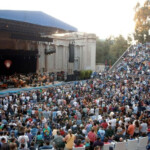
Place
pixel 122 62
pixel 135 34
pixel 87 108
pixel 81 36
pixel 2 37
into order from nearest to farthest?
pixel 87 108
pixel 2 37
pixel 122 62
pixel 81 36
pixel 135 34

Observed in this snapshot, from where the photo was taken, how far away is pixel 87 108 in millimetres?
15578

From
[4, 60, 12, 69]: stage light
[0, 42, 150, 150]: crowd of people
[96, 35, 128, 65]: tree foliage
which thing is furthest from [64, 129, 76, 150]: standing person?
[96, 35, 128, 65]: tree foliage

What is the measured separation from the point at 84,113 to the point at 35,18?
431 inches

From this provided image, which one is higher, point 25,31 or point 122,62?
point 25,31

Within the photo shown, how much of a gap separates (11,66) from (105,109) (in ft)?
49.5

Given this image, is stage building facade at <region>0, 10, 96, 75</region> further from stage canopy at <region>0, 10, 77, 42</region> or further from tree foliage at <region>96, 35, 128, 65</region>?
tree foliage at <region>96, 35, 128, 65</region>

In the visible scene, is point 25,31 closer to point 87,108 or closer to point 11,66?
point 11,66

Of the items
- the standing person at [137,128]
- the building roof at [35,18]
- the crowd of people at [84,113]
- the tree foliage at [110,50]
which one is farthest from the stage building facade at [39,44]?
the tree foliage at [110,50]

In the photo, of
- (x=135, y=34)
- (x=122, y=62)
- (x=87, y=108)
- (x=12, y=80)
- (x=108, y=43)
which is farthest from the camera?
(x=108, y=43)

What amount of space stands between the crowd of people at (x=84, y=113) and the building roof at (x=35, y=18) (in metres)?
6.03

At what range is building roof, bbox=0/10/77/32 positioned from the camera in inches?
799

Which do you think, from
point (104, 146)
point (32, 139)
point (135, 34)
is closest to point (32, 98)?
point (32, 139)

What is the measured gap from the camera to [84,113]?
50.0 ft

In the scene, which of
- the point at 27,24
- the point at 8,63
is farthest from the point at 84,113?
the point at 8,63
